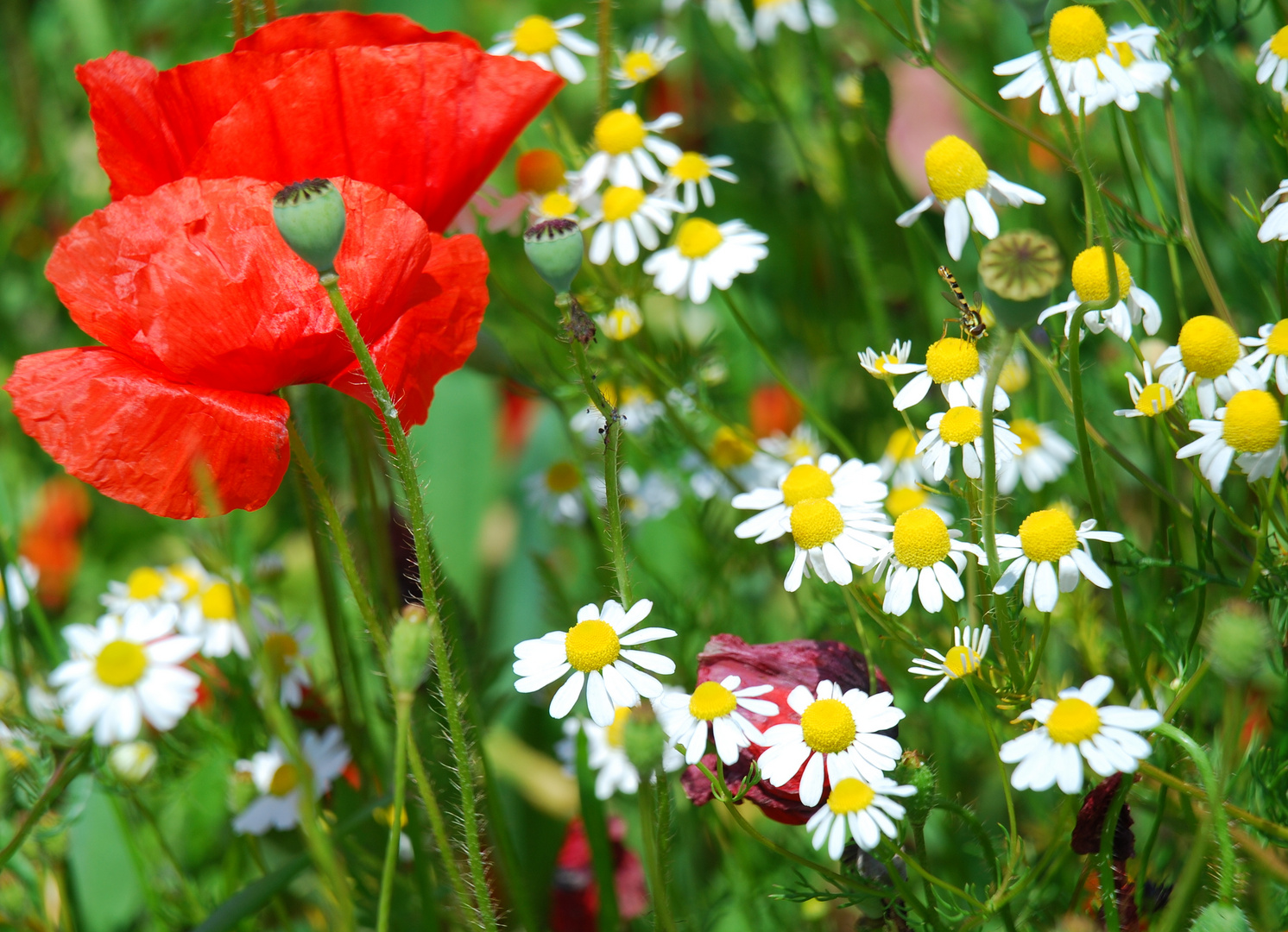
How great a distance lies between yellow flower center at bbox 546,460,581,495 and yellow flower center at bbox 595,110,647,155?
26 centimetres

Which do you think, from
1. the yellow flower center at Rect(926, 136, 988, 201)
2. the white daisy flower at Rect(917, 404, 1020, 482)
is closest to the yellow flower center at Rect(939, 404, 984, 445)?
the white daisy flower at Rect(917, 404, 1020, 482)

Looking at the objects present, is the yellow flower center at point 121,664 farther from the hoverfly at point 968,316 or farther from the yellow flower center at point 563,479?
the hoverfly at point 968,316

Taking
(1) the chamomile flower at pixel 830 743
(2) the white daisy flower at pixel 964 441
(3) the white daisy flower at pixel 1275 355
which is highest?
(3) the white daisy flower at pixel 1275 355

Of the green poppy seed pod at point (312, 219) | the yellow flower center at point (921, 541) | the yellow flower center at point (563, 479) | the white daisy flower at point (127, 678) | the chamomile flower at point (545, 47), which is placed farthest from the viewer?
the yellow flower center at point (563, 479)

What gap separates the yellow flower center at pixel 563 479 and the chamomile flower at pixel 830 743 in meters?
0.44

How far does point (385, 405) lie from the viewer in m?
0.43

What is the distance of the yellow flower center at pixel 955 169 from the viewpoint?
515 mm

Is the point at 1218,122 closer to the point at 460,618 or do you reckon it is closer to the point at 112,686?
the point at 460,618

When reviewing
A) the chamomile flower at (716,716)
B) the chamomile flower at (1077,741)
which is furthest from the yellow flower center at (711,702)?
the chamomile flower at (1077,741)

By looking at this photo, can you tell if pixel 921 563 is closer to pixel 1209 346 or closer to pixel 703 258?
pixel 1209 346

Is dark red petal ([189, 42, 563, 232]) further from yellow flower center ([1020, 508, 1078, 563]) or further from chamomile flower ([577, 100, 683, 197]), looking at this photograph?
yellow flower center ([1020, 508, 1078, 563])

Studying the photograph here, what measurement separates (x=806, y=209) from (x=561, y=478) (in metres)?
0.42

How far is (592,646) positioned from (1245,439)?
0.26m

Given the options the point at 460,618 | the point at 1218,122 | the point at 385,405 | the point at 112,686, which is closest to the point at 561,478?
the point at 460,618
